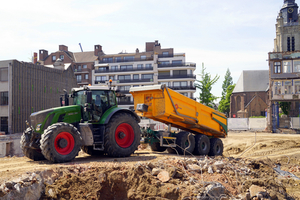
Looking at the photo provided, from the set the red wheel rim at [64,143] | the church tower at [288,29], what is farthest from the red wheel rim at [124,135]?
the church tower at [288,29]

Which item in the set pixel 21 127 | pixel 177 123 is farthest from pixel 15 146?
pixel 177 123

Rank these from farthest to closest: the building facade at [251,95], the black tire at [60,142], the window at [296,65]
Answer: the building facade at [251,95], the window at [296,65], the black tire at [60,142]

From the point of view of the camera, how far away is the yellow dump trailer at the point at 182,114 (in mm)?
12188

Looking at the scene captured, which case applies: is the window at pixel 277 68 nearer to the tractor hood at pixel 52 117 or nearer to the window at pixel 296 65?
the window at pixel 296 65

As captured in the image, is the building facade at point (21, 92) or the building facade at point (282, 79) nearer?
the building facade at point (21, 92)

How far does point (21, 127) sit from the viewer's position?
3144 centimetres

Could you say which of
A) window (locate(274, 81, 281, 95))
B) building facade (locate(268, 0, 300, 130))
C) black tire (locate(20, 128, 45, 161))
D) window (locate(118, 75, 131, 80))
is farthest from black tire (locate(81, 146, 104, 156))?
window (locate(118, 75, 131, 80))

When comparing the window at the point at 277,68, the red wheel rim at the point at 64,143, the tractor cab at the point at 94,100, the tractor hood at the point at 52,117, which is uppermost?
the window at the point at 277,68

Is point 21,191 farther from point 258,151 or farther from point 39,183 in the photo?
point 258,151

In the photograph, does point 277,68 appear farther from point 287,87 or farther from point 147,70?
point 147,70

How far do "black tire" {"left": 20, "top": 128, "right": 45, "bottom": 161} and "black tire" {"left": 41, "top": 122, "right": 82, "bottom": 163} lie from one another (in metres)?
1.44

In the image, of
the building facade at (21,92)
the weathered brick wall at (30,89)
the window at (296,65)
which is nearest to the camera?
the building facade at (21,92)

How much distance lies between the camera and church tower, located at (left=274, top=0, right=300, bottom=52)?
61344mm

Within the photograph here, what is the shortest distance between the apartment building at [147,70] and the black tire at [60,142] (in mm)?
50687
